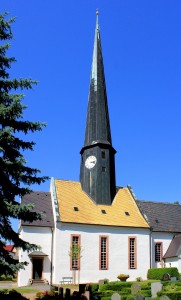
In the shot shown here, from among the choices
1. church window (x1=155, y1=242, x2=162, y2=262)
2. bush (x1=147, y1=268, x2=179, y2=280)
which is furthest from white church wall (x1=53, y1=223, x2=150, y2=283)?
church window (x1=155, y1=242, x2=162, y2=262)

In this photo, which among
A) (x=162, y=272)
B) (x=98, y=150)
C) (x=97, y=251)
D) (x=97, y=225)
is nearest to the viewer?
(x=162, y=272)

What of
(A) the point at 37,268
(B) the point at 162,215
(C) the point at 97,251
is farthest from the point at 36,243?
(B) the point at 162,215

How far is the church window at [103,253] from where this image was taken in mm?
35531

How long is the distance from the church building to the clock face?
0.09 m

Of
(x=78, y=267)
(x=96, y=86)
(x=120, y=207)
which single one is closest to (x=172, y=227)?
(x=120, y=207)

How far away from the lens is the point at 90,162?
40.2 m

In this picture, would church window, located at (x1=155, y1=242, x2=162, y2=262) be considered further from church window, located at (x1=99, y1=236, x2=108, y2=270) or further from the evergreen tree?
the evergreen tree

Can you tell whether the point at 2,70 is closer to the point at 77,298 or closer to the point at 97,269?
the point at 77,298

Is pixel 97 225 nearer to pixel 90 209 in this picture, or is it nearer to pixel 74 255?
pixel 90 209

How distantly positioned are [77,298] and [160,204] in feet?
83.6

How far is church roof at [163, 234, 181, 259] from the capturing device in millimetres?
37562

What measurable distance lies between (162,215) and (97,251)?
392 inches

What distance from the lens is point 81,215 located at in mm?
36312

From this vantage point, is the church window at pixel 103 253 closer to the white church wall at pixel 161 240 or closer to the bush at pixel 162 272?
the bush at pixel 162 272
